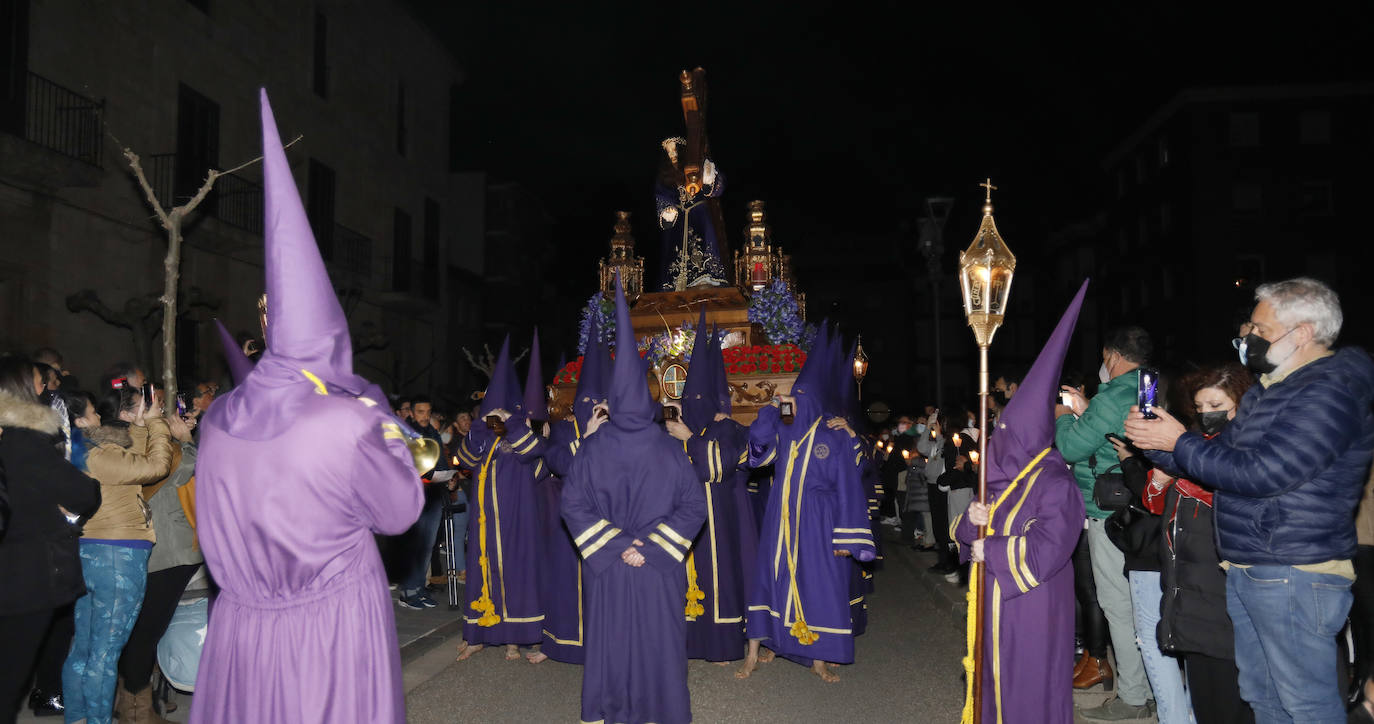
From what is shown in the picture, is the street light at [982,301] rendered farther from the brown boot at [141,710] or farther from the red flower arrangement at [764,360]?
the red flower arrangement at [764,360]

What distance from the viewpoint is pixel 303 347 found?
3.48 meters

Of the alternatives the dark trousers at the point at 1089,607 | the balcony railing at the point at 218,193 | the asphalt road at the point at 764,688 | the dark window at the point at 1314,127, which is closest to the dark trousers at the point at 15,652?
the asphalt road at the point at 764,688

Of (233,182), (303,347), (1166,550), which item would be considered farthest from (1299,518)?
(233,182)

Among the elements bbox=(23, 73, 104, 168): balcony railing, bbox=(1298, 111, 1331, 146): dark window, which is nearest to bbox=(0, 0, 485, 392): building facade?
bbox=(23, 73, 104, 168): balcony railing

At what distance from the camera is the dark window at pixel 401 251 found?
26.9m

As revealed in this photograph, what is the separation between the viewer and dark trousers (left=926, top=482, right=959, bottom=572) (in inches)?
466

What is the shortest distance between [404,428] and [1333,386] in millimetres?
3656

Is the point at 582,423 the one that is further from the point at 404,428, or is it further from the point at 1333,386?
the point at 1333,386

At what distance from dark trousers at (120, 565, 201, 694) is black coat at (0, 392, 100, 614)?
1.10 m

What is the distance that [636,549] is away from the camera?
219 inches

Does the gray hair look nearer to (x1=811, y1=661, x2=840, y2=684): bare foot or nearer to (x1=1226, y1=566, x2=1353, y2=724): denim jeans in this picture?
(x1=1226, y1=566, x2=1353, y2=724): denim jeans

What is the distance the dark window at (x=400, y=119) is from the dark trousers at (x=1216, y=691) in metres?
26.4

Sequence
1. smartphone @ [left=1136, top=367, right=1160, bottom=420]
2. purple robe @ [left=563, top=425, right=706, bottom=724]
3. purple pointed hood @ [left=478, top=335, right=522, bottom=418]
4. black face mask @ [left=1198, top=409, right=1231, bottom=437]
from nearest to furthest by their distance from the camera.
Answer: smartphone @ [left=1136, top=367, right=1160, bottom=420]
black face mask @ [left=1198, top=409, right=1231, bottom=437]
purple robe @ [left=563, top=425, right=706, bottom=724]
purple pointed hood @ [left=478, top=335, right=522, bottom=418]

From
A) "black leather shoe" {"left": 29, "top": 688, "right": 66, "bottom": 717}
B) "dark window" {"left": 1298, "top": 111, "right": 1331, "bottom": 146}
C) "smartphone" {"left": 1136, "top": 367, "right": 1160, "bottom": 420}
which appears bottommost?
"black leather shoe" {"left": 29, "top": 688, "right": 66, "bottom": 717}
